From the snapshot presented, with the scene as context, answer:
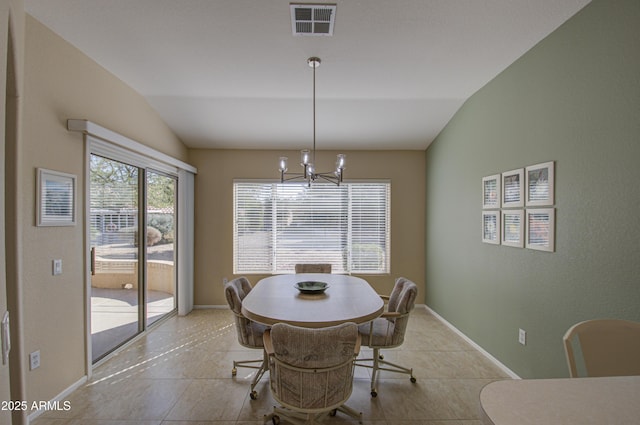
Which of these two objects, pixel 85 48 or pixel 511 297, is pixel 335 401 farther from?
pixel 85 48

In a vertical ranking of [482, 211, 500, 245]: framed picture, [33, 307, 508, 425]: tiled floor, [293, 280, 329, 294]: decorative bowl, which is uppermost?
[482, 211, 500, 245]: framed picture

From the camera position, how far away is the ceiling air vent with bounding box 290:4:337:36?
2.27 meters

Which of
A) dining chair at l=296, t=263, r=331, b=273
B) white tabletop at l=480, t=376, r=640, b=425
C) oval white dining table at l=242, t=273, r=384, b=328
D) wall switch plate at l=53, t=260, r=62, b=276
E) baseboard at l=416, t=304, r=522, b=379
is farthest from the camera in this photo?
dining chair at l=296, t=263, r=331, b=273

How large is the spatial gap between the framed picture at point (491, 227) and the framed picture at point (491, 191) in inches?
3.5

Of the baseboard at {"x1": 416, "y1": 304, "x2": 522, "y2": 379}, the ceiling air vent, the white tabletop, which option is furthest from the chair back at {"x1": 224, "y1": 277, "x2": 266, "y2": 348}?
the baseboard at {"x1": 416, "y1": 304, "x2": 522, "y2": 379}

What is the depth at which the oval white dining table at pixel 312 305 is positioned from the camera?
2133mm

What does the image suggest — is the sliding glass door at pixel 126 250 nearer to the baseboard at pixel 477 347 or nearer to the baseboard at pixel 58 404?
the baseboard at pixel 58 404

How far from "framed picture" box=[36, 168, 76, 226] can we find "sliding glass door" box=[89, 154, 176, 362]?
33cm

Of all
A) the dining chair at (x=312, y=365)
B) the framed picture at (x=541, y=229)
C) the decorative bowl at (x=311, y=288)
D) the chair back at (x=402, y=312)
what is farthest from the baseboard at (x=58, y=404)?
the framed picture at (x=541, y=229)

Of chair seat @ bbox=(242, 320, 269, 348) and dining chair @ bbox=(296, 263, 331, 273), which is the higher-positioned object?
dining chair @ bbox=(296, 263, 331, 273)

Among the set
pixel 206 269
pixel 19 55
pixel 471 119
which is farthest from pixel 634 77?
pixel 206 269

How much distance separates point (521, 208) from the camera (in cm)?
282

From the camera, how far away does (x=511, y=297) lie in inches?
116

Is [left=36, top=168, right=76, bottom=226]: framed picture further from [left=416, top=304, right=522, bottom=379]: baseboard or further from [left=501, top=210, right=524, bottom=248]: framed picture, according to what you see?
[left=416, top=304, right=522, bottom=379]: baseboard
